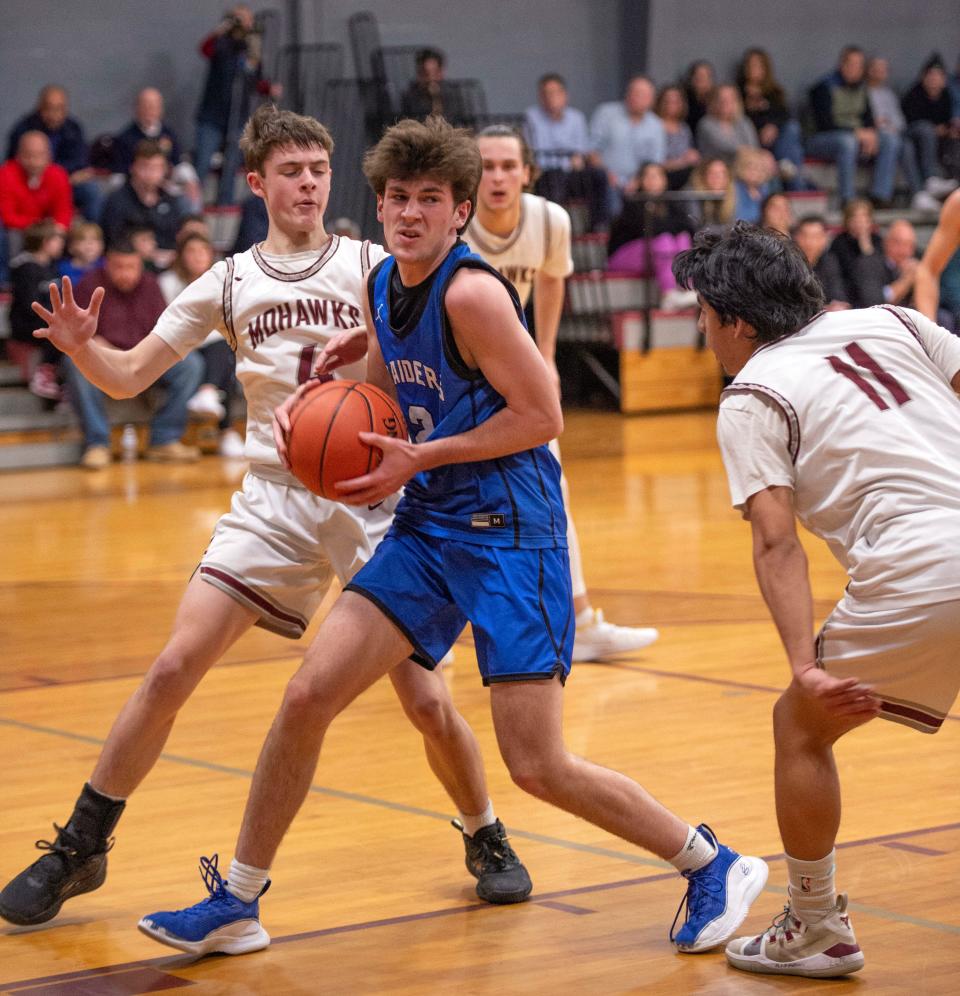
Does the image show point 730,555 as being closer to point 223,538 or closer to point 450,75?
point 223,538

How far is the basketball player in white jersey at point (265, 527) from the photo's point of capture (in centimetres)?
407

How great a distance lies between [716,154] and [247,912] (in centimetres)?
1410

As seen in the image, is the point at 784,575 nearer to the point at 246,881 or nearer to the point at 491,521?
the point at 491,521

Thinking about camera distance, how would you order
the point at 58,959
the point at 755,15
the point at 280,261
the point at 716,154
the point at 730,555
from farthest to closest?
1. the point at 755,15
2. the point at 716,154
3. the point at 730,555
4. the point at 280,261
5. the point at 58,959

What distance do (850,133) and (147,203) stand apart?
25.2 ft

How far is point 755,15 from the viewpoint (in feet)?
62.6

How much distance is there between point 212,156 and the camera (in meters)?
15.8

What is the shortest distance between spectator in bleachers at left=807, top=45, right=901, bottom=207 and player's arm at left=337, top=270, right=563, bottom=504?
1465cm

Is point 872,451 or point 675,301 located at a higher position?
point 872,451

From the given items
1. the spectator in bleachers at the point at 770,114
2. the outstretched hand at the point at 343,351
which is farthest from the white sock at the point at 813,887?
the spectator in bleachers at the point at 770,114

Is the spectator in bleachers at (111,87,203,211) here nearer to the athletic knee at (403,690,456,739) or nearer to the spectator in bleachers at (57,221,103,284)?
the spectator in bleachers at (57,221,103,284)

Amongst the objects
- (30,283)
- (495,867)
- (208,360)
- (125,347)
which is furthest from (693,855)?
(30,283)

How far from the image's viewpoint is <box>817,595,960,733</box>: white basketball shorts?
10.9 ft

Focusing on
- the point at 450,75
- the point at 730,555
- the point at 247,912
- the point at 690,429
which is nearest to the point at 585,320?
Result: the point at 690,429
